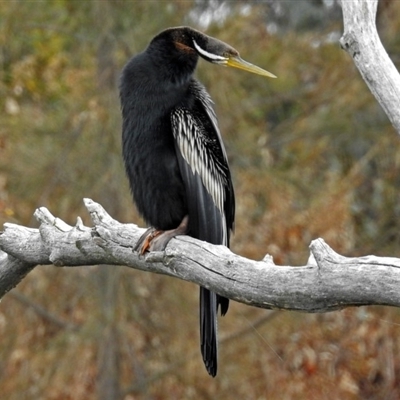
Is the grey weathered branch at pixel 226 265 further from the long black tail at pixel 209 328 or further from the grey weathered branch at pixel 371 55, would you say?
the grey weathered branch at pixel 371 55

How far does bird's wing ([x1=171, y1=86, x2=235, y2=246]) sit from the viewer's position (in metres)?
3.47

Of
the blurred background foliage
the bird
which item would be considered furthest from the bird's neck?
the blurred background foliage

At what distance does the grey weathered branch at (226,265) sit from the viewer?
2.51 meters

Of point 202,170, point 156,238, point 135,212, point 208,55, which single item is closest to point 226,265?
point 156,238

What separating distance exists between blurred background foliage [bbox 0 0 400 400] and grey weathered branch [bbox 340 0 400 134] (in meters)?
3.68

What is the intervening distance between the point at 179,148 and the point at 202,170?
13cm

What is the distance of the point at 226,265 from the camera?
9.37 ft

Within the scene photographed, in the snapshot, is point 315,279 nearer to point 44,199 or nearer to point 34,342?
point 44,199

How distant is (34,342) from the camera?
745cm

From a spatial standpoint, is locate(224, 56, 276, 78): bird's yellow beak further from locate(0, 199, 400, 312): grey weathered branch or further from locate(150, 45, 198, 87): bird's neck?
locate(0, 199, 400, 312): grey weathered branch

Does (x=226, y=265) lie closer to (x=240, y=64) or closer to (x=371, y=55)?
(x=371, y=55)

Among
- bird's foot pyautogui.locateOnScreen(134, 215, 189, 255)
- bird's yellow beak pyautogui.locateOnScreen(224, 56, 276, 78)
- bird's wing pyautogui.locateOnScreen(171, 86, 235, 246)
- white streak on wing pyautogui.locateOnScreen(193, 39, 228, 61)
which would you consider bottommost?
bird's foot pyautogui.locateOnScreen(134, 215, 189, 255)

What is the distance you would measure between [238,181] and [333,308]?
4.69 m

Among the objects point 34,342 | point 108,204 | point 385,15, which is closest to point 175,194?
point 108,204
